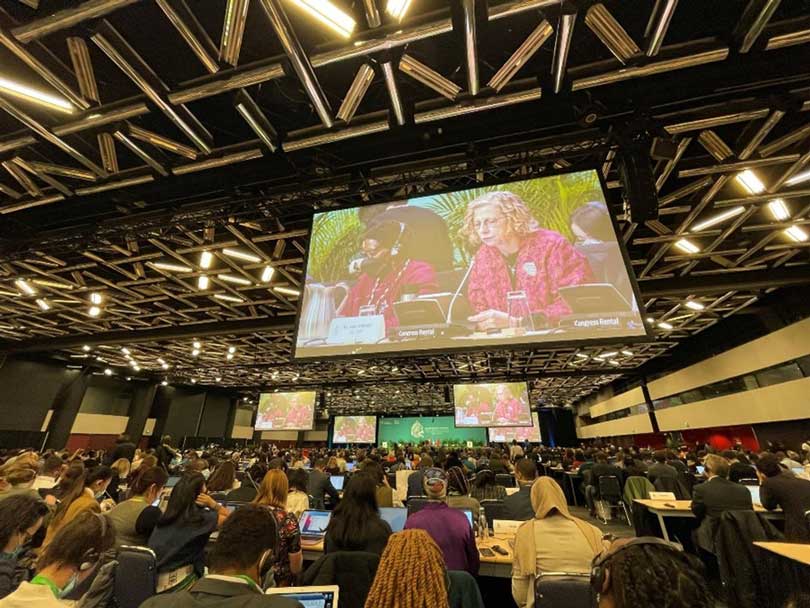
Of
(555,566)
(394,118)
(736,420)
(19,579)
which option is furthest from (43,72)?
(736,420)

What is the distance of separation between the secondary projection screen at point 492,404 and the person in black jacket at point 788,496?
9.94 m

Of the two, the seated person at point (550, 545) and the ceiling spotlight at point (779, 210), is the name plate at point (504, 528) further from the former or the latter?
the ceiling spotlight at point (779, 210)

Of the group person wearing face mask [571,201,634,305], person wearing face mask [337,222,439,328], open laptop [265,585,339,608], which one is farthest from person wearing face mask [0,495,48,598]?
person wearing face mask [571,201,634,305]

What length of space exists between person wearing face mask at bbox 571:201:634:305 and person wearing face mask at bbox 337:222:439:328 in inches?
58.5

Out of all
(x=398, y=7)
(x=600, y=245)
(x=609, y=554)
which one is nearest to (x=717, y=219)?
(x=600, y=245)

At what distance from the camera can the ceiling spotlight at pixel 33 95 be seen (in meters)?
3.35

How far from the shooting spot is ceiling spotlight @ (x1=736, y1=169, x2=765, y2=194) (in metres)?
4.82

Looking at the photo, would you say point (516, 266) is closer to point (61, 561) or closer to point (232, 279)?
point (61, 561)

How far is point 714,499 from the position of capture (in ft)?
14.2

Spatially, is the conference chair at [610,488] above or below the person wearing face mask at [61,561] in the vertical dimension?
below

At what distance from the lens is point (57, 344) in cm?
1246

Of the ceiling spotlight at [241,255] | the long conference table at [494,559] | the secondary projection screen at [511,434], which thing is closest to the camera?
the long conference table at [494,559]

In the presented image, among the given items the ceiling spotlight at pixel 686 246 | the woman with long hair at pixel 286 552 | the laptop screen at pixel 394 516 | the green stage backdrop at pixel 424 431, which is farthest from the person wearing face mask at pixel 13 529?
the green stage backdrop at pixel 424 431

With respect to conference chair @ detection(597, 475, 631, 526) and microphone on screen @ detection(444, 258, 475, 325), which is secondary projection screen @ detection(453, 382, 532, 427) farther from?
microphone on screen @ detection(444, 258, 475, 325)
